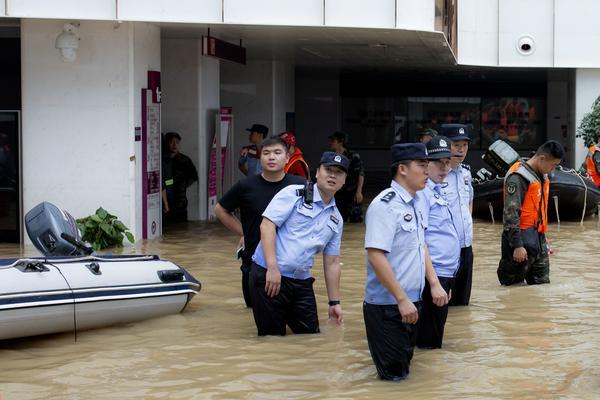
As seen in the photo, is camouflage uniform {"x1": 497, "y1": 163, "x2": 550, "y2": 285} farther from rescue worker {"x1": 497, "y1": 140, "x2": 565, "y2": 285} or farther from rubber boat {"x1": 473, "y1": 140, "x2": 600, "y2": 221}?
rubber boat {"x1": 473, "y1": 140, "x2": 600, "y2": 221}

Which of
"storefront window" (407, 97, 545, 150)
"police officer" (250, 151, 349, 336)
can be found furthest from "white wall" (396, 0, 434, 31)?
"storefront window" (407, 97, 545, 150)

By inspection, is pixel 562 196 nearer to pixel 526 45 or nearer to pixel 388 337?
pixel 526 45

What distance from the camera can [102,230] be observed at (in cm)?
1365

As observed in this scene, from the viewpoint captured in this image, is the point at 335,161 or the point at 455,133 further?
the point at 455,133

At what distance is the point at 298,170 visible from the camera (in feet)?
42.4

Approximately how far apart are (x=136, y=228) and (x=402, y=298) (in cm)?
831

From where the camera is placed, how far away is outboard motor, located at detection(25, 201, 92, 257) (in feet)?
29.2

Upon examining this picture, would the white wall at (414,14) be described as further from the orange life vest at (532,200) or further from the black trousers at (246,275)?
the black trousers at (246,275)

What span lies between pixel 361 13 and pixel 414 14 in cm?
66

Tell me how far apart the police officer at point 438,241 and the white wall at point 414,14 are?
5.60 m

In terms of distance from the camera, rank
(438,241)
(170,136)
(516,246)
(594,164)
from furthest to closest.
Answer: (594,164)
(170,136)
(516,246)
(438,241)

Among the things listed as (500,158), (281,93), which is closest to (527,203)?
(500,158)

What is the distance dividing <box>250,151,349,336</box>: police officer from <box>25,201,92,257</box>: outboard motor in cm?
191

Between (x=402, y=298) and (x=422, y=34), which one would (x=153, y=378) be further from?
(x=422, y=34)
